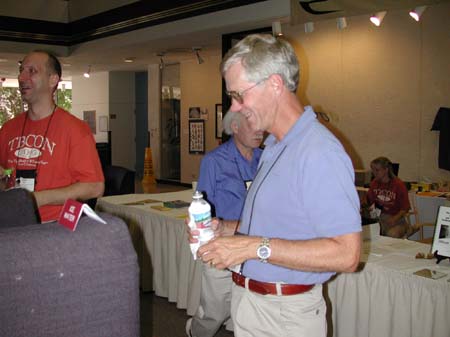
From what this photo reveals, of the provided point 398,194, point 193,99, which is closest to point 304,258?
point 398,194

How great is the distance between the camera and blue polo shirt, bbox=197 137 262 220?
9.29 feet

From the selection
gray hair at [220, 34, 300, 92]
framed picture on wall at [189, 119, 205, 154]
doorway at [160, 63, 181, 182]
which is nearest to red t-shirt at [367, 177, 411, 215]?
gray hair at [220, 34, 300, 92]

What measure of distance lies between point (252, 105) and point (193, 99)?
10.2 meters

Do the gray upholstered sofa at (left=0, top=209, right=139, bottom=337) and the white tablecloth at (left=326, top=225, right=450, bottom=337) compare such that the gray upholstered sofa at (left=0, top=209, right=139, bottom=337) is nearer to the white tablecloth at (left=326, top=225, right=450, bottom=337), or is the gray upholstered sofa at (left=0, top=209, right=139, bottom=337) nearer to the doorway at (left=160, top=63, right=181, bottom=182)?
the white tablecloth at (left=326, top=225, right=450, bottom=337)

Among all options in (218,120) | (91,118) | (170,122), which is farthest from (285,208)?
(91,118)

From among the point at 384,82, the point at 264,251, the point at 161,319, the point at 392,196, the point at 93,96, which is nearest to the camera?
the point at 264,251

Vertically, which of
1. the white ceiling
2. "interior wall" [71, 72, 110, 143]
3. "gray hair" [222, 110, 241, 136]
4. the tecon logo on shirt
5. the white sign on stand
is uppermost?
the white ceiling

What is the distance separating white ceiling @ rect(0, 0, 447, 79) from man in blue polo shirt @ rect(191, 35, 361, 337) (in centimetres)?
430

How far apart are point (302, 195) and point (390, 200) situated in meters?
4.08

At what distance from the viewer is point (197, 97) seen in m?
11.4

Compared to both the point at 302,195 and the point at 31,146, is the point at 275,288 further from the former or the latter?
the point at 31,146

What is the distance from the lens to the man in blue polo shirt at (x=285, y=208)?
1332mm

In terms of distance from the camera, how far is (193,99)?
11500 millimetres

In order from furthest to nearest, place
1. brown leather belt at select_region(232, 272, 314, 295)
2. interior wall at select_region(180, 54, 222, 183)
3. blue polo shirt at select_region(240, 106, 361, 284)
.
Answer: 1. interior wall at select_region(180, 54, 222, 183)
2. brown leather belt at select_region(232, 272, 314, 295)
3. blue polo shirt at select_region(240, 106, 361, 284)
